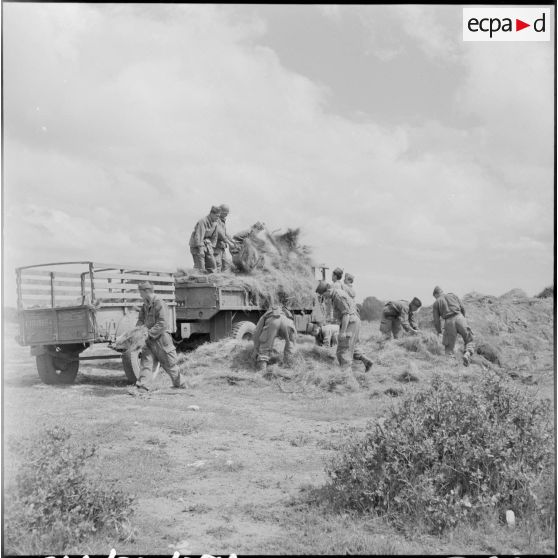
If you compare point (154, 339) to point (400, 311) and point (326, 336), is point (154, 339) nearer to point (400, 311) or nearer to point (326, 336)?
point (326, 336)

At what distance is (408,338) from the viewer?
12.2 metres

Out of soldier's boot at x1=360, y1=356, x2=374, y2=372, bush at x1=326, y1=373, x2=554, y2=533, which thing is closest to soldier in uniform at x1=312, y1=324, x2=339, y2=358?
soldier's boot at x1=360, y1=356, x2=374, y2=372

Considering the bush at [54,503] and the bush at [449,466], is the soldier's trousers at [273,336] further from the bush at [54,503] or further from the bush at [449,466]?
the bush at [54,503]

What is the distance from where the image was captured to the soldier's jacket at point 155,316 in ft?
29.7

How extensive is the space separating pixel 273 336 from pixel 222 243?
3.35 meters

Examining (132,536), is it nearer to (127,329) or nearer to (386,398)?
(386,398)

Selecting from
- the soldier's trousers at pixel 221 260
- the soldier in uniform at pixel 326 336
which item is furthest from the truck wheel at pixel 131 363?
Result: the soldier in uniform at pixel 326 336

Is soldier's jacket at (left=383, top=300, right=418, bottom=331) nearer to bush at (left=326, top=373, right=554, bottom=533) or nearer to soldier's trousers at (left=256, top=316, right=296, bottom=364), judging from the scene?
soldier's trousers at (left=256, top=316, right=296, bottom=364)

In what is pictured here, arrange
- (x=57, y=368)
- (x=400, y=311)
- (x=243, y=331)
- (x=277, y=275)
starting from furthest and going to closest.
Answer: (x=400, y=311), (x=277, y=275), (x=243, y=331), (x=57, y=368)

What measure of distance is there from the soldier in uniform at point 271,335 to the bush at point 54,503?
645 centimetres

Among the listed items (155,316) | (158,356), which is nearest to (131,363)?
(158,356)

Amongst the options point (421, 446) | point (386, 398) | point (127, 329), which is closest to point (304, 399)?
point (386, 398)

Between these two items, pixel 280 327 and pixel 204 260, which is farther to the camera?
pixel 204 260

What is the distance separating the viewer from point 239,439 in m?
6.51
